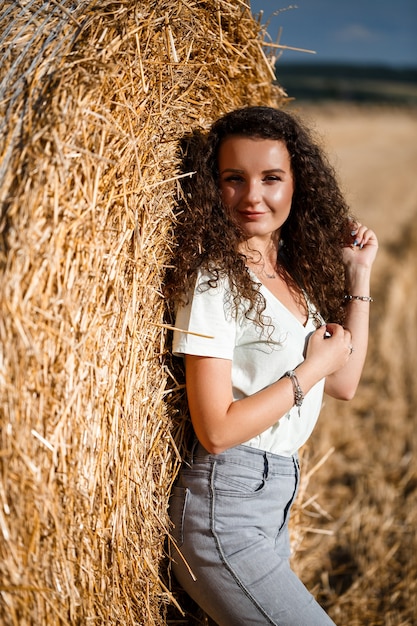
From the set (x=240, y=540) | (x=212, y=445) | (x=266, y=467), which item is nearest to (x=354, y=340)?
(x=266, y=467)

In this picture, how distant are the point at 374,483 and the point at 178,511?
2.38m

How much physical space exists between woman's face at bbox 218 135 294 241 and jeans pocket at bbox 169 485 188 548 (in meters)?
0.89

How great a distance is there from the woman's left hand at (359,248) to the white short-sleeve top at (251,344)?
46cm

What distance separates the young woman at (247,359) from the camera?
201 centimetres

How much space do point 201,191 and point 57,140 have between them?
59 centimetres

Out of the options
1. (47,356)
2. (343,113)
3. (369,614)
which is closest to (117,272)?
(47,356)

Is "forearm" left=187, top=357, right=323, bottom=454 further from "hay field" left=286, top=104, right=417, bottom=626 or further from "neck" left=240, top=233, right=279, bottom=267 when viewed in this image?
"hay field" left=286, top=104, right=417, bottom=626

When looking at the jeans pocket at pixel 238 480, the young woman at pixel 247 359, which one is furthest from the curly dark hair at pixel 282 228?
the jeans pocket at pixel 238 480

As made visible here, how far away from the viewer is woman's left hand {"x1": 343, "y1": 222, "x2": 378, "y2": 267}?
254 centimetres

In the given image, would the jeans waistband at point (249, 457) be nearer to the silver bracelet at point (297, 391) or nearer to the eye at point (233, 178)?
the silver bracelet at point (297, 391)

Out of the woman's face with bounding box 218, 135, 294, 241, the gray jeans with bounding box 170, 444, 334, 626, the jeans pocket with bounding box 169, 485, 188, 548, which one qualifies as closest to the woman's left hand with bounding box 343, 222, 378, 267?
the woman's face with bounding box 218, 135, 294, 241

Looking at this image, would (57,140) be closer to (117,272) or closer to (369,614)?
(117,272)

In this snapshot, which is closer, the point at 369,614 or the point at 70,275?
the point at 70,275

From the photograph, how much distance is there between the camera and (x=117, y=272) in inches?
78.4
